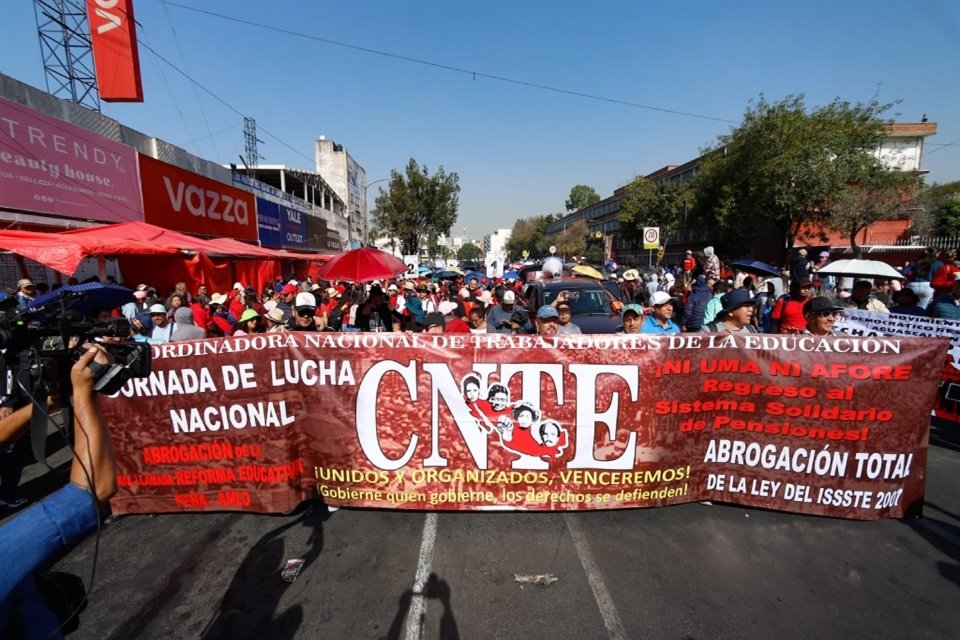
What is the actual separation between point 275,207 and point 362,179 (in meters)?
70.0

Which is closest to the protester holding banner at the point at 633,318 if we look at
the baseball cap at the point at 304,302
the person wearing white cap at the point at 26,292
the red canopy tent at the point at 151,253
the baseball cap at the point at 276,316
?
the baseball cap at the point at 304,302

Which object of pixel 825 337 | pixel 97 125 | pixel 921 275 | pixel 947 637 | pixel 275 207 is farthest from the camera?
pixel 275 207

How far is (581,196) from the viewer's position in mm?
136875

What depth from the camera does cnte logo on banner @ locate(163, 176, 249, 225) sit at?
1519cm

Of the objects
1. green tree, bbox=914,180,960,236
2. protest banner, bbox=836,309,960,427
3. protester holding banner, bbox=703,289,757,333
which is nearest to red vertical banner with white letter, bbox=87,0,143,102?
protester holding banner, bbox=703,289,757,333

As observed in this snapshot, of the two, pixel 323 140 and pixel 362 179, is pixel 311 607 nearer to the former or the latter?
pixel 323 140

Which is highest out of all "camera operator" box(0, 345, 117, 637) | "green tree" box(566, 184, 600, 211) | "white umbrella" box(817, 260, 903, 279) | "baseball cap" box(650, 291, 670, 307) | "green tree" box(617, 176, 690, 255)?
"green tree" box(566, 184, 600, 211)

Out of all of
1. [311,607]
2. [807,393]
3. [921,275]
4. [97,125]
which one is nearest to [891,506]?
[807,393]

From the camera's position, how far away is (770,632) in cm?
253

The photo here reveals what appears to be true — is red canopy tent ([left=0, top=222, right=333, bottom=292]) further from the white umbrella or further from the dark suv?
the white umbrella

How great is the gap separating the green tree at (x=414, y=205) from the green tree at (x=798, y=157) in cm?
2313

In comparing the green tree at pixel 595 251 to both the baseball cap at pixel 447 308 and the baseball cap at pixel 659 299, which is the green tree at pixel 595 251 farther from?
the baseball cap at pixel 659 299

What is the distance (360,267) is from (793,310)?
684 centimetres

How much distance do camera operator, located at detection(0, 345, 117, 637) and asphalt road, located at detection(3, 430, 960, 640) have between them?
157cm
